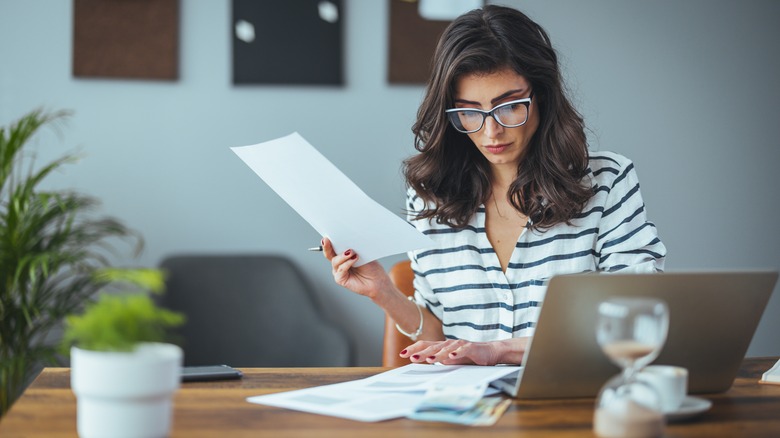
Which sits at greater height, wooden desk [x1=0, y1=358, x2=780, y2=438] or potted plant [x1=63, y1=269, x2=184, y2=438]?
potted plant [x1=63, y1=269, x2=184, y2=438]

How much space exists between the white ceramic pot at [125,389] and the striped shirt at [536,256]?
45.5 inches

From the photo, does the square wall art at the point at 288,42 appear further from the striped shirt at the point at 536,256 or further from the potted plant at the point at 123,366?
the potted plant at the point at 123,366

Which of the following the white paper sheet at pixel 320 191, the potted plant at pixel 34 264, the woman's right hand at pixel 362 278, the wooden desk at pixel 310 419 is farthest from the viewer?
the potted plant at pixel 34 264

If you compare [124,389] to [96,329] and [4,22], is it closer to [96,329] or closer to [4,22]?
[96,329]

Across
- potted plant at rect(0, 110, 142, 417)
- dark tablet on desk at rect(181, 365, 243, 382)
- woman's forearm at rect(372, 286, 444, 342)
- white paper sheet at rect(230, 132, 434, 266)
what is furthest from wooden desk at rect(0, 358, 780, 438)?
potted plant at rect(0, 110, 142, 417)

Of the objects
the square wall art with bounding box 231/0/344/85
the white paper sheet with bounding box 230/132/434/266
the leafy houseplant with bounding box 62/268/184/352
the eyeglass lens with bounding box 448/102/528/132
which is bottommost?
the leafy houseplant with bounding box 62/268/184/352

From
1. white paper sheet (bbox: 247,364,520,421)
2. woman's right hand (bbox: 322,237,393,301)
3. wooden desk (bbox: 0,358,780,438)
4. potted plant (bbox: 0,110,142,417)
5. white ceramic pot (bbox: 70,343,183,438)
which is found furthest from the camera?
potted plant (bbox: 0,110,142,417)

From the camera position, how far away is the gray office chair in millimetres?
3176

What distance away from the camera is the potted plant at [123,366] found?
942 mm

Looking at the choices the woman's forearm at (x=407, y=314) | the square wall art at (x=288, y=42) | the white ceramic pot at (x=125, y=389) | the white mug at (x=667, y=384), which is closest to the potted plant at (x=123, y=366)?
the white ceramic pot at (x=125, y=389)

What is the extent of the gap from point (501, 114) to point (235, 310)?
Answer: 1625mm

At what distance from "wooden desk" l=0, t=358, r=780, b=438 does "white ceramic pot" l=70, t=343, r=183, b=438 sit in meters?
0.17

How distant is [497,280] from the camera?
2.04 m

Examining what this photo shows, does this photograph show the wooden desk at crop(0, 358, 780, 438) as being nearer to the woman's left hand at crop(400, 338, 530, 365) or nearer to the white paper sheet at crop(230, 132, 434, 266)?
the woman's left hand at crop(400, 338, 530, 365)
